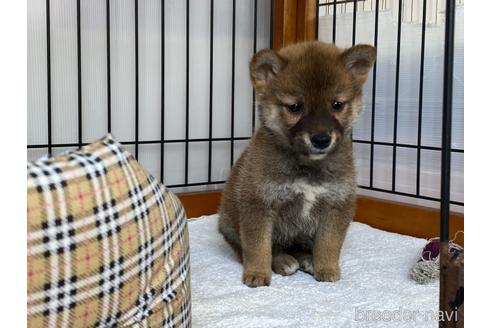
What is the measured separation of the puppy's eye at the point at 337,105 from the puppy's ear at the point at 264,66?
18 centimetres

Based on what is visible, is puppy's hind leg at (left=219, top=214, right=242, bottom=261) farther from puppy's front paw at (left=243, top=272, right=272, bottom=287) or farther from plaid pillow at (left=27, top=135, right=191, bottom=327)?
plaid pillow at (left=27, top=135, right=191, bottom=327)

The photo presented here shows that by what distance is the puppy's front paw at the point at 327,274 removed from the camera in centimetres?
162

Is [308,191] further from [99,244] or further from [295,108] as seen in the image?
[99,244]

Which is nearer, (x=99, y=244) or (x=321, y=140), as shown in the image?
(x=99, y=244)

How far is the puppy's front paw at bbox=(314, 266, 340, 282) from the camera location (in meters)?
1.62

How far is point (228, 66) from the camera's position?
8.34 feet

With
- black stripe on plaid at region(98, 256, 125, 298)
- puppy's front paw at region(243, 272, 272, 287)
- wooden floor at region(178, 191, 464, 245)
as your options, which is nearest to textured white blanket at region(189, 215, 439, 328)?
puppy's front paw at region(243, 272, 272, 287)

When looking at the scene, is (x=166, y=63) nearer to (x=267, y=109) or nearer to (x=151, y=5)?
(x=151, y=5)

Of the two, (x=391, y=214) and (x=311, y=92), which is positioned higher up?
(x=311, y=92)

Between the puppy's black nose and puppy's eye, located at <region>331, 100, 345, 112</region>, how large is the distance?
0.37ft

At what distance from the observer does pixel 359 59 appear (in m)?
1.61

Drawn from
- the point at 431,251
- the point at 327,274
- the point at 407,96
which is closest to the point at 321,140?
the point at 327,274

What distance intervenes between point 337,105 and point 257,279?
0.53 metres

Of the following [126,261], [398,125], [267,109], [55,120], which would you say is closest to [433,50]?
[398,125]
